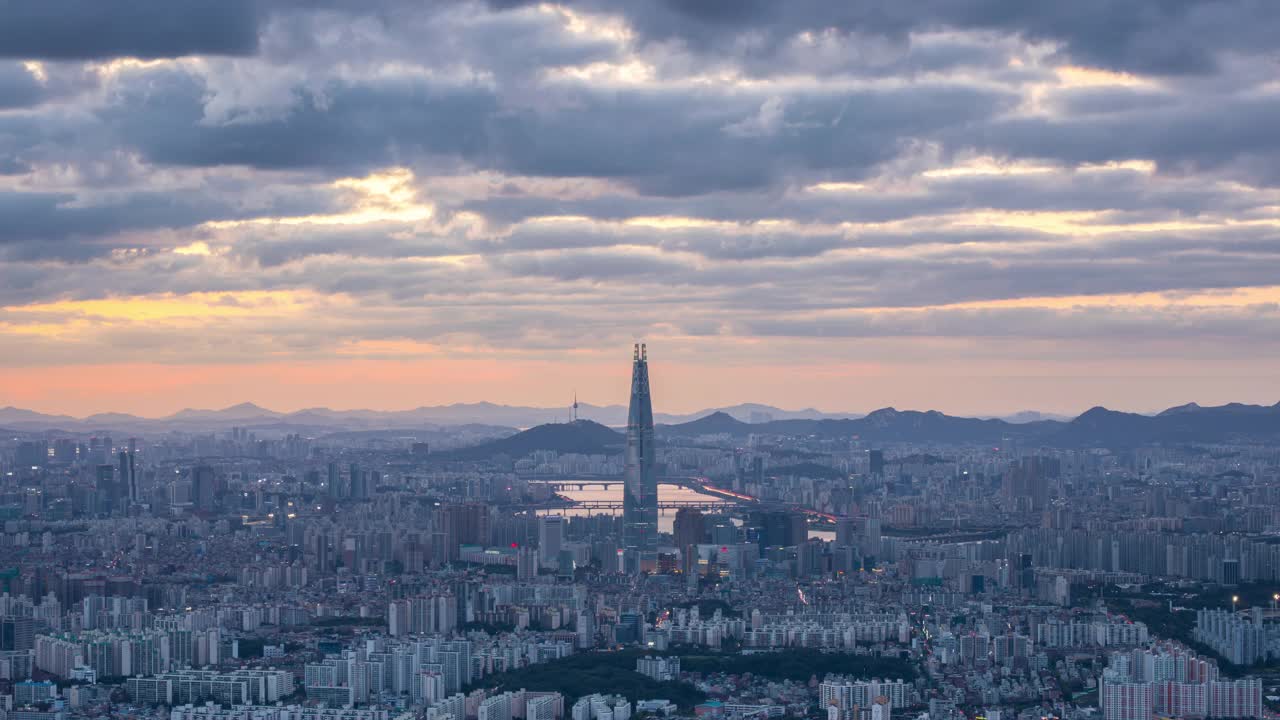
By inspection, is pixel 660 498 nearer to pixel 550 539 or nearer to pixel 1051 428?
pixel 550 539

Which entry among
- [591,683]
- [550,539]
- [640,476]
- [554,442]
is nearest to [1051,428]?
[554,442]

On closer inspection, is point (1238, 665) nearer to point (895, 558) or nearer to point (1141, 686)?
point (1141, 686)

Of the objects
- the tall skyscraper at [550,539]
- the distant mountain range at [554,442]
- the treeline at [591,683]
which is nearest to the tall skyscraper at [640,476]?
the tall skyscraper at [550,539]

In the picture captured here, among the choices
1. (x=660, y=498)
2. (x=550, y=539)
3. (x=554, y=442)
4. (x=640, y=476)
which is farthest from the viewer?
(x=554, y=442)

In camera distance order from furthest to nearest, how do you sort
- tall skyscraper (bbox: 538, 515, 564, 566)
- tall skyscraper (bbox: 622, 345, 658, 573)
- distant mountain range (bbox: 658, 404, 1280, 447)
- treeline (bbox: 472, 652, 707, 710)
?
1. distant mountain range (bbox: 658, 404, 1280, 447)
2. tall skyscraper (bbox: 622, 345, 658, 573)
3. tall skyscraper (bbox: 538, 515, 564, 566)
4. treeline (bbox: 472, 652, 707, 710)

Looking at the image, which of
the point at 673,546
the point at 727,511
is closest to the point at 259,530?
the point at 673,546

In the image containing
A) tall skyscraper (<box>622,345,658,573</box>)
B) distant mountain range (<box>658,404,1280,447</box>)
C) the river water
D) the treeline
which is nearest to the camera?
the treeline

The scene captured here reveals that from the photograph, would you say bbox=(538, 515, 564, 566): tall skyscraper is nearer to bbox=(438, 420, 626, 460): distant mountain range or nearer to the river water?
the river water

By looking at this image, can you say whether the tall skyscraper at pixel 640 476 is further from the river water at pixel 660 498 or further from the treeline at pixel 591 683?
the treeline at pixel 591 683

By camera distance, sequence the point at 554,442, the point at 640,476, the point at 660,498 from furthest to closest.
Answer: the point at 554,442 < the point at 660,498 < the point at 640,476

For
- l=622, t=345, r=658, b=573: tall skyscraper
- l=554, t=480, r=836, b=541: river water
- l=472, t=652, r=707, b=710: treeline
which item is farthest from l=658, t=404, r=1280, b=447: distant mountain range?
l=472, t=652, r=707, b=710: treeline
